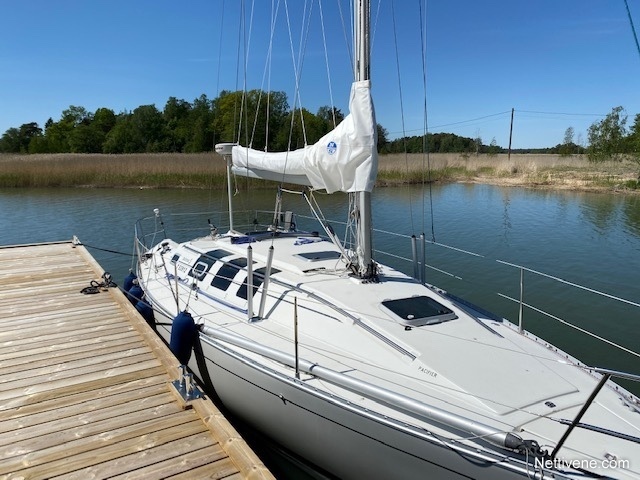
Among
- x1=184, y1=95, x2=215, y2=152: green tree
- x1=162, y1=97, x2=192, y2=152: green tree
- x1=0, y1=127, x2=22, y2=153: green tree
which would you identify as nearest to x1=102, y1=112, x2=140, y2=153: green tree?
x1=162, y1=97, x2=192, y2=152: green tree

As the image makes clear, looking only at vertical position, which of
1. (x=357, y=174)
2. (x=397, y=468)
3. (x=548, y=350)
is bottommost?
(x=397, y=468)

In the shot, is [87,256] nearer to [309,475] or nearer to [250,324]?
[250,324]

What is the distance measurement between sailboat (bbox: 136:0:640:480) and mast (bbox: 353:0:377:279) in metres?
0.02

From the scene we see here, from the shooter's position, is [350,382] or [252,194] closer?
[350,382]

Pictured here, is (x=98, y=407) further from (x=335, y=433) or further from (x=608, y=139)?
(x=608, y=139)

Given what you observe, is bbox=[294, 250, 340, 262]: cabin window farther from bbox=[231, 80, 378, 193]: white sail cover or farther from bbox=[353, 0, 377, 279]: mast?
bbox=[231, 80, 378, 193]: white sail cover

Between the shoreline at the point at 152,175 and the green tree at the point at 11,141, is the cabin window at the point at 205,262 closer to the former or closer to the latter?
the shoreline at the point at 152,175

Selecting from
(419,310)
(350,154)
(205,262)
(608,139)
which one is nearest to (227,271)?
(205,262)

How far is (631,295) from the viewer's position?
10406 millimetres

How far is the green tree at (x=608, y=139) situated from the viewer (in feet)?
125

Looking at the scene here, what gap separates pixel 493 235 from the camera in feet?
55.2

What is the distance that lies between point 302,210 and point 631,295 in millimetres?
14719

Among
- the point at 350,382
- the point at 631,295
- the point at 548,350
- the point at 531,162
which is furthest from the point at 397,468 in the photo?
the point at 531,162

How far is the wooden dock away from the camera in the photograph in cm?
379
